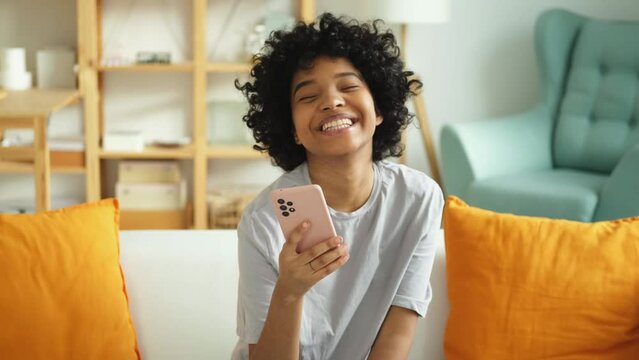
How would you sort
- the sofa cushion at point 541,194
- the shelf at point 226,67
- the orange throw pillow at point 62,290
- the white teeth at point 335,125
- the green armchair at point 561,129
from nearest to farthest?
the white teeth at point 335,125
the orange throw pillow at point 62,290
the sofa cushion at point 541,194
the green armchair at point 561,129
the shelf at point 226,67

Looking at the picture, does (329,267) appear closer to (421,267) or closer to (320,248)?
(320,248)

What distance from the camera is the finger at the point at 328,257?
147 cm

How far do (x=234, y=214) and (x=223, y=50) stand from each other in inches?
27.6

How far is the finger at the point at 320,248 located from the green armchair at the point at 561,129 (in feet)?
6.59

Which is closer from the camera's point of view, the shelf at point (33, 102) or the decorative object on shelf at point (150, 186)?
the shelf at point (33, 102)

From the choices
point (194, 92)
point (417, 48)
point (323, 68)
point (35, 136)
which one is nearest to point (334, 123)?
point (323, 68)

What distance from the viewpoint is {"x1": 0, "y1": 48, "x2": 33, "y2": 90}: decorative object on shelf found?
3.90 metres

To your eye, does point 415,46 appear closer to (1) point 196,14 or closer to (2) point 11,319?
(1) point 196,14

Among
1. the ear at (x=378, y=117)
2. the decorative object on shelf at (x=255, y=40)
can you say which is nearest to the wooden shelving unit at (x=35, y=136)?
the decorative object on shelf at (x=255, y=40)

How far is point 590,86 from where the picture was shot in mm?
3820

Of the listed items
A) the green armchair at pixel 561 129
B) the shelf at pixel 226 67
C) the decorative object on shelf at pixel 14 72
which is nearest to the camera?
the green armchair at pixel 561 129

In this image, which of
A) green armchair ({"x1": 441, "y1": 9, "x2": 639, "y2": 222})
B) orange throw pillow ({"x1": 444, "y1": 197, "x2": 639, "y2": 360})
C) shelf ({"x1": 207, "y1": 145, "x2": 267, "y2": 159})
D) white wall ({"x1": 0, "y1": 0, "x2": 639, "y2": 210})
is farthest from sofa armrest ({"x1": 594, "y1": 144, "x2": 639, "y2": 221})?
shelf ({"x1": 207, "y1": 145, "x2": 267, "y2": 159})

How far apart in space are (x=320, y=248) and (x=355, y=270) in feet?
0.73

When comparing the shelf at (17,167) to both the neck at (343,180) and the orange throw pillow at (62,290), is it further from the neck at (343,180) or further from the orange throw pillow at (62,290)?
the neck at (343,180)
